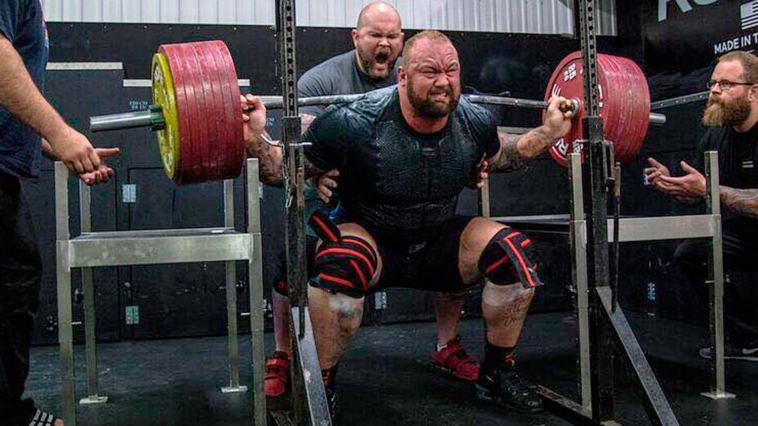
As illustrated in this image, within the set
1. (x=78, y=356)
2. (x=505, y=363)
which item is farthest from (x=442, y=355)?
(x=78, y=356)

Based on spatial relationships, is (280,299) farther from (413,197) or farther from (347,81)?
(347,81)

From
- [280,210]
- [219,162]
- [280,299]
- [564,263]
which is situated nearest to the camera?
[219,162]

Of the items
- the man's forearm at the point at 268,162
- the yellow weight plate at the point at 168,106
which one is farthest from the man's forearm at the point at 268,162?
the yellow weight plate at the point at 168,106

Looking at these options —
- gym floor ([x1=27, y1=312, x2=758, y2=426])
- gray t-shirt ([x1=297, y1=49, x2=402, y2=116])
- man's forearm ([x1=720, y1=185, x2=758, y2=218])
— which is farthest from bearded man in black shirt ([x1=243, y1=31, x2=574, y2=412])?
man's forearm ([x1=720, y1=185, x2=758, y2=218])

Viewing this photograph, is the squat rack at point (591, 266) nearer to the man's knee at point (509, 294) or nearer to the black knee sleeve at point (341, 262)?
the man's knee at point (509, 294)

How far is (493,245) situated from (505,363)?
41cm

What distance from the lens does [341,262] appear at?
6.97 feet

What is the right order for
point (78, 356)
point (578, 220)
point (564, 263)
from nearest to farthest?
point (578, 220), point (78, 356), point (564, 263)

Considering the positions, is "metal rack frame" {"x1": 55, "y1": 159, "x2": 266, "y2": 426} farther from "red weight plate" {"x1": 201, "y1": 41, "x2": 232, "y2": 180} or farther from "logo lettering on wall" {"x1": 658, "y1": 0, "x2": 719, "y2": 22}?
"logo lettering on wall" {"x1": 658, "y1": 0, "x2": 719, "y2": 22}

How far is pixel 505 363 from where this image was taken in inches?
93.3

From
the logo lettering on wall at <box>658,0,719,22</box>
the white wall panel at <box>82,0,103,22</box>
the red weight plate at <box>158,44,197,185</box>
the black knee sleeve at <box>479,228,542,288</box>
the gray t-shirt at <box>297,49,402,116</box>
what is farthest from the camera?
the logo lettering on wall at <box>658,0,719,22</box>

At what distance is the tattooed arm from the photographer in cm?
234

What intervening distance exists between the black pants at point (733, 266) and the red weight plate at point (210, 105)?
6.79ft

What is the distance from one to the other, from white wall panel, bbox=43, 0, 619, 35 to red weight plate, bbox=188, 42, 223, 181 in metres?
2.77
